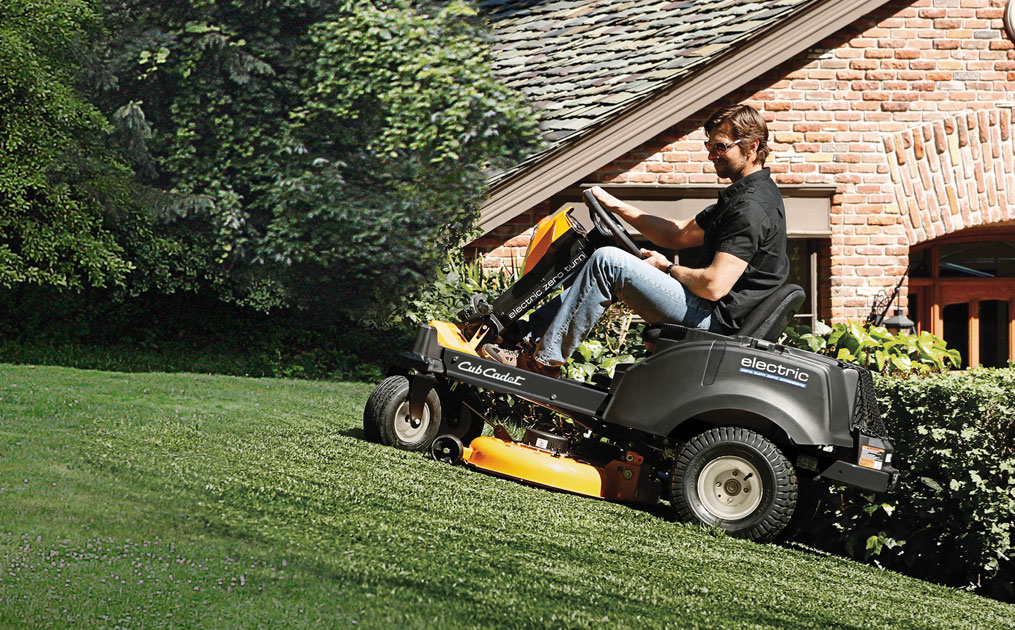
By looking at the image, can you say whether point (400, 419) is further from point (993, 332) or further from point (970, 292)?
point (993, 332)

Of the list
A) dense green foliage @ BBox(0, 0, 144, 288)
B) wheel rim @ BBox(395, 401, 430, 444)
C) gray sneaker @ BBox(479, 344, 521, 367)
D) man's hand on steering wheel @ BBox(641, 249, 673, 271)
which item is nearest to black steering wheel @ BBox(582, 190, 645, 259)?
man's hand on steering wheel @ BBox(641, 249, 673, 271)

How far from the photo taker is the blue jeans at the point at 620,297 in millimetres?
5809

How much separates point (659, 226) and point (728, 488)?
1.57 metres

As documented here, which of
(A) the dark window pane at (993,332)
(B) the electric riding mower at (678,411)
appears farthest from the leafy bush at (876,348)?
(A) the dark window pane at (993,332)

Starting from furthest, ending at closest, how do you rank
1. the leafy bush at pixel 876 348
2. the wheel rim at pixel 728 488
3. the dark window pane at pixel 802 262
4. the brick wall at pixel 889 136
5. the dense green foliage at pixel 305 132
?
the dense green foliage at pixel 305 132 < the dark window pane at pixel 802 262 < the brick wall at pixel 889 136 < the leafy bush at pixel 876 348 < the wheel rim at pixel 728 488

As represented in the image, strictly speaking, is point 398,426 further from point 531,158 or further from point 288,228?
point 288,228

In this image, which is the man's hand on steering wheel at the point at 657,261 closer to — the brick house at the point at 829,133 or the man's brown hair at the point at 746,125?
the man's brown hair at the point at 746,125

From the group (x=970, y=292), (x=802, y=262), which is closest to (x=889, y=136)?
(x=802, y=262)

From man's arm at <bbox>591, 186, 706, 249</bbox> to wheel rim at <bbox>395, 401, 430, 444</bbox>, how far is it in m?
1.73

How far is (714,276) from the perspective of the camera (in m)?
5.64

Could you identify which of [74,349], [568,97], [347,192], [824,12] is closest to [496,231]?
[568,97]

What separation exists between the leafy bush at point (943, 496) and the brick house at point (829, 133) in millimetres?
5328

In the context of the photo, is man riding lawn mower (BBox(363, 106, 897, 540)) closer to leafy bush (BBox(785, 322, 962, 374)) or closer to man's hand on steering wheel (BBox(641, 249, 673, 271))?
man's hand on steering wheel (BBox(641, 249, 673, 271))

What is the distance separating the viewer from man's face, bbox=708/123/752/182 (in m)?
5.82
